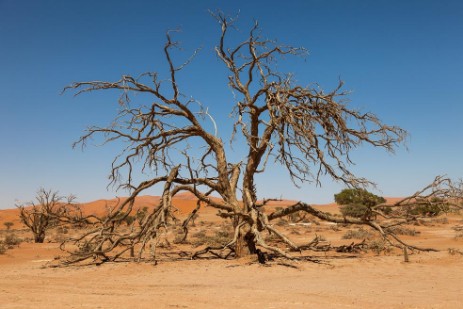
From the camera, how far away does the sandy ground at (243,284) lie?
620 cm

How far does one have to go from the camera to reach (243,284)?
342 inches

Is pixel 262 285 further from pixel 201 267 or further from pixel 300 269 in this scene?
pixel 201 267

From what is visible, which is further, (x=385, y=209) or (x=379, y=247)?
(x=385, y=209)

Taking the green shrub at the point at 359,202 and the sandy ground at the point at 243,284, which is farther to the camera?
the green shrub at the point at 359,202

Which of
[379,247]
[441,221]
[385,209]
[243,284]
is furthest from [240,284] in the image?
[441,221]

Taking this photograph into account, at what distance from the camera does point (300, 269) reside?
10.5 m

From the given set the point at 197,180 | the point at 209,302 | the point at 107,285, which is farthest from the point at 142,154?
the point at 209,302

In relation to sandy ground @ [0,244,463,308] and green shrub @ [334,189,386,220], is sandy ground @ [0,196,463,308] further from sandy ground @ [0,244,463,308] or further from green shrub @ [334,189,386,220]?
green shrub @ [334,189,386,220]

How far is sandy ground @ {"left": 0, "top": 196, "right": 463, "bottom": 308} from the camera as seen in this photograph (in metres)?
6.20

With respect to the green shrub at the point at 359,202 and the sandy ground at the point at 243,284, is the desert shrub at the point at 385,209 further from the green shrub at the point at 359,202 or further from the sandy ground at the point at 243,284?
the sandy ground at the point at 243,284

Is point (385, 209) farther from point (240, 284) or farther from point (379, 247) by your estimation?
point (240, 284)

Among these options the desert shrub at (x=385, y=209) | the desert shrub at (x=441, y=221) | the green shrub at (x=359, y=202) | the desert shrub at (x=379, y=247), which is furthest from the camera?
the desert shrub at (x=441, y=221)

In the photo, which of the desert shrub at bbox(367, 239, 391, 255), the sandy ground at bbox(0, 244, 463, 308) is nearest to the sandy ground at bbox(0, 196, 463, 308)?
the sandy ground at bbox(0, 244, 463, 308)

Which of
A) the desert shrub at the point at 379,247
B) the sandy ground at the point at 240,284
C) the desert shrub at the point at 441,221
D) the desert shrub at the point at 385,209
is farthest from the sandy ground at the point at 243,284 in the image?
the desert shrub at the point at 441,221
